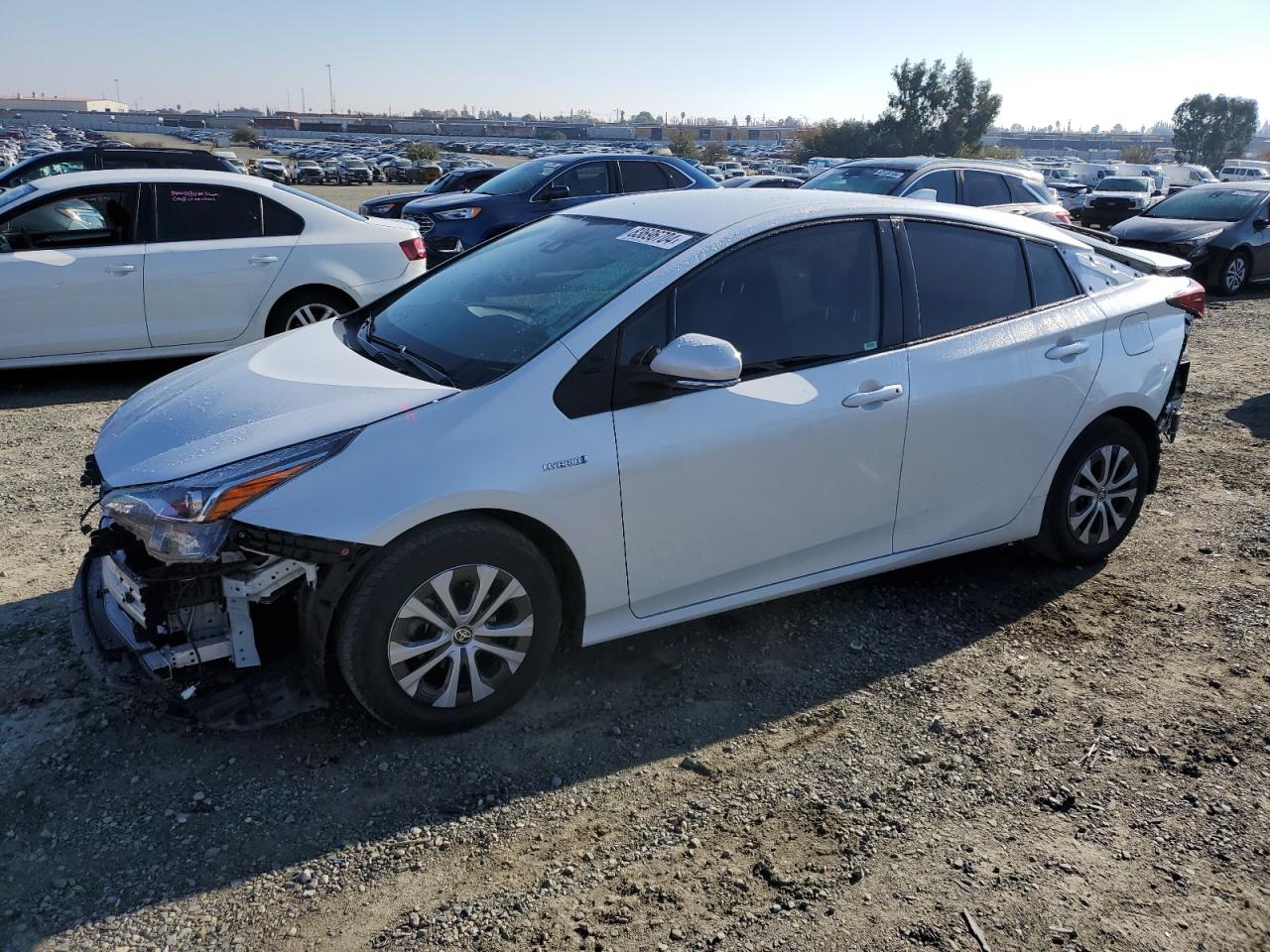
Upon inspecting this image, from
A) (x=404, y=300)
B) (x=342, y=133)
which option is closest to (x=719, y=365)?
(x=404, y=300)

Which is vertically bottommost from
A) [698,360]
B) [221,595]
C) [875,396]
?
[221,595]

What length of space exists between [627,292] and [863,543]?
55.3 inches

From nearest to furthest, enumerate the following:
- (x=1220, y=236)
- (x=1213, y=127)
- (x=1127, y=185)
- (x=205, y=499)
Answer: (x=205, y=499), (x=1220, y=236), (x=1127, y=185), (x=1213, y=127)

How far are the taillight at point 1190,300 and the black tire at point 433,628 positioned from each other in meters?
3.44

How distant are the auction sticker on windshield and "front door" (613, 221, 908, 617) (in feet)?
0.69

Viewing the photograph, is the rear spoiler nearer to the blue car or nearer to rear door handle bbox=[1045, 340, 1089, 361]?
rear door handle bbox=[1045, 340, 1089, 361]

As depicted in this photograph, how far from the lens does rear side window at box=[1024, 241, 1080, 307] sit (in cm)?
421

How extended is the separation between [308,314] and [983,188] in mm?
8716

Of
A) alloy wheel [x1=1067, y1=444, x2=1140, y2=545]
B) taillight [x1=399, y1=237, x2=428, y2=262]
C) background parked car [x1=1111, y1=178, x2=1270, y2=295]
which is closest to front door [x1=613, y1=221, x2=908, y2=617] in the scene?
alloy wheel [x1=1067, y1=444, x2=1140, y2=545]

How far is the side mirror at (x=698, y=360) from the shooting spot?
3.11m

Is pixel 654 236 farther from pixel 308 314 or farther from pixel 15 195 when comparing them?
pixel 15 195

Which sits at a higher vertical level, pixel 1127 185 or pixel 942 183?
pixel 942 183

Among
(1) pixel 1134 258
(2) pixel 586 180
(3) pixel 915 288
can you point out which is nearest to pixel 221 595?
(3) pixel 915 288

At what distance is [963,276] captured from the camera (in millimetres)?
3996
